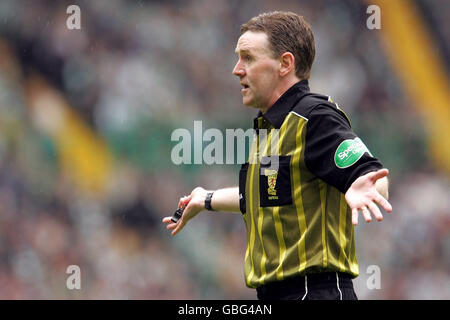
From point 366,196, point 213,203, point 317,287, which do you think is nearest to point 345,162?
point 366,196

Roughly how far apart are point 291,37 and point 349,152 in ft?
2.31

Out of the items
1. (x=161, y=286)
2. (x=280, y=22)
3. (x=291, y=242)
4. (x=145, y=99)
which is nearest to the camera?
(x=291, y=242)

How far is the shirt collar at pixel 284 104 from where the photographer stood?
2.86 metres

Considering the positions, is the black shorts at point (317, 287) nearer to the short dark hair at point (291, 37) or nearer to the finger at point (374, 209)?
the finger at point (374, 209)

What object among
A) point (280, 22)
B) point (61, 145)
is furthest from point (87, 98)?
point (280, 22)

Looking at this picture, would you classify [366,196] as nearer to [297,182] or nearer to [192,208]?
[297,182]

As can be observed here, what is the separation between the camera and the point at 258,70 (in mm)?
3006

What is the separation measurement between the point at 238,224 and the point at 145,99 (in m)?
1.67

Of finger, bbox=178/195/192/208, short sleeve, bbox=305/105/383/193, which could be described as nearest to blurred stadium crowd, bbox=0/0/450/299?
finger, bbox=178/195/192/208

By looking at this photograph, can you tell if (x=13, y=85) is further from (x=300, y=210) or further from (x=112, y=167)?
(x=300, y=210)

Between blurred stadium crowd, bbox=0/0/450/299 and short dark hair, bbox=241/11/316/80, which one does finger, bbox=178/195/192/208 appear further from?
blurred stadium crowd, bbox=0/0/450/299

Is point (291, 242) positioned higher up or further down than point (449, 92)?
further down

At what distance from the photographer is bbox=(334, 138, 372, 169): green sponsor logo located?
97.5 inches

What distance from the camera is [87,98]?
→ 7.70m
